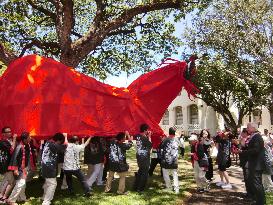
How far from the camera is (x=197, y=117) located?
4084cm

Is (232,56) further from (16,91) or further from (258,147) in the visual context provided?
(16,91)

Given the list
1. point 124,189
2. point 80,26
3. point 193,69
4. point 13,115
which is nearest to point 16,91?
point 13,115

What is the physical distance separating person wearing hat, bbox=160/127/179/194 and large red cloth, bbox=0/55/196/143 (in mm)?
409

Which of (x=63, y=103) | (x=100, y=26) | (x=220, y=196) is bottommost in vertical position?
(x=220, y=196)

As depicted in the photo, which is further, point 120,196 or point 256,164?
point 120,196

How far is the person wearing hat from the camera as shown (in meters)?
9.92

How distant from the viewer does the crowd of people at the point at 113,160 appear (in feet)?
27.0

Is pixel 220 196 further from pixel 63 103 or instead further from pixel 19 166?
pixel 19 166

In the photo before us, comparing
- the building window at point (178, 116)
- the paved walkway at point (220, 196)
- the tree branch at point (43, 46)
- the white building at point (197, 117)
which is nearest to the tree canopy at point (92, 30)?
the tree branch at point (43, 46)

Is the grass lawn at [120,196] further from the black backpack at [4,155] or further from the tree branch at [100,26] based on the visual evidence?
the tree branch at [100,26]

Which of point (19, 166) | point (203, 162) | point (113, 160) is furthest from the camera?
point (203, 162)

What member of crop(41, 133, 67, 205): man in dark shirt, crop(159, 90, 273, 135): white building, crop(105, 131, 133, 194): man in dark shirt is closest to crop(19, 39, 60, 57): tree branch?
crop(105, 131, 133, 194): man in dark shirt

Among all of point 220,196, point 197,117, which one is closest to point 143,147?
point 220,196

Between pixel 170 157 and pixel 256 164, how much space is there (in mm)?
2477
